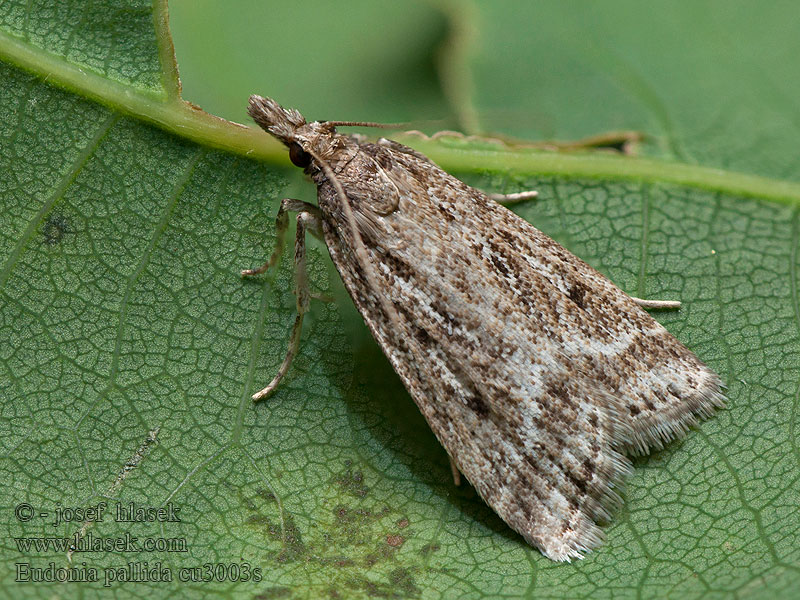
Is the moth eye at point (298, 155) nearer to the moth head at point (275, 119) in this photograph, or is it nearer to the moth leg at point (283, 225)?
the moth head at point (275, 119)

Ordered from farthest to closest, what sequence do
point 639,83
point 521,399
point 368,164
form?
point 639,83 → point 368,164 → point 521,399

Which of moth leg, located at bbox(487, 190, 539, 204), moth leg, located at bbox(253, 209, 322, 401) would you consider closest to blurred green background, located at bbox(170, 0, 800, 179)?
moth leg, located at bbox(487, 190, 539, 204)

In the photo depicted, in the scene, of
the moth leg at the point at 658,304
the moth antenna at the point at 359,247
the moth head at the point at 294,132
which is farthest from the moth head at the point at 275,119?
the moth leg at the point at 658,304

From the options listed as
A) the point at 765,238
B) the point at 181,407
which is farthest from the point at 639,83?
the point at 181,407

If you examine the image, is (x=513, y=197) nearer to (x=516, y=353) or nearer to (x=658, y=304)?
(x=658, y=304)

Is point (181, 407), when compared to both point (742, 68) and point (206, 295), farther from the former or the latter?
point (742, 68)

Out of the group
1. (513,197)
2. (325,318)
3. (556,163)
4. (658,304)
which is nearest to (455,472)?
(325,318)
